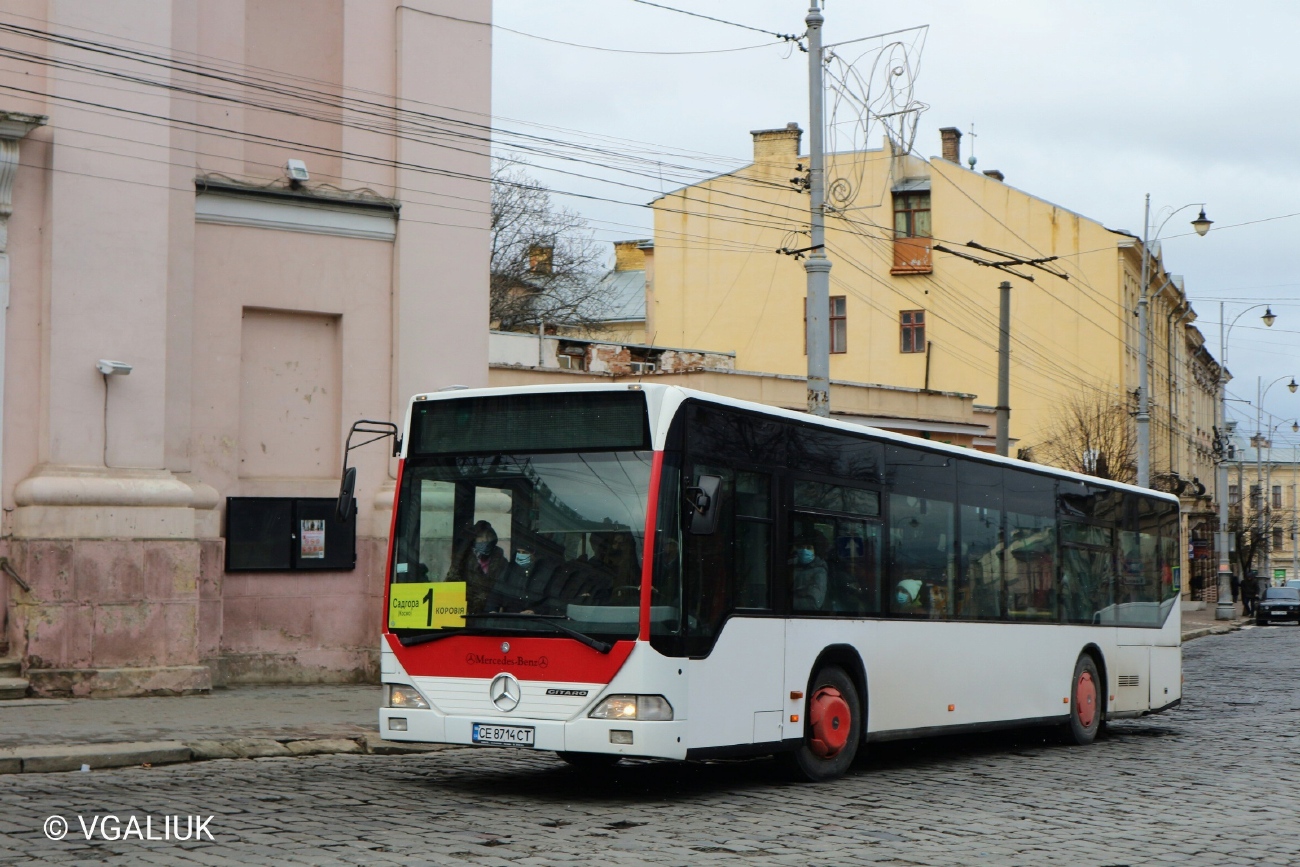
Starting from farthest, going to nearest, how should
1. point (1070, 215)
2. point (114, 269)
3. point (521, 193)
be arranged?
1. point (1070, 215)
2. point (521, 193)
3. point (114, 269)

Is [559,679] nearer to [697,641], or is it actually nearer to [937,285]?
[697,641]

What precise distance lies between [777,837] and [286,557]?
10.3 metres

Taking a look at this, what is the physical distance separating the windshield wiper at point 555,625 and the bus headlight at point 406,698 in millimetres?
667

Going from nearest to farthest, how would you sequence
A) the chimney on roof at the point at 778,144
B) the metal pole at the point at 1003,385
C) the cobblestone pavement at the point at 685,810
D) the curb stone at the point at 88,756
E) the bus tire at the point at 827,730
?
1. the cobblestone pavement at the point at 685,810
2. the curb stone at the point at 88,756
3. the bus tire at the point at 827,730
4. the metal pole at the point at 1003,385
5. the chimney on roof at the point at 778,144

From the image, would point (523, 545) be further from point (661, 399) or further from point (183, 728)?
point (183, 728)

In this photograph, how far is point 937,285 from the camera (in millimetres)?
51938

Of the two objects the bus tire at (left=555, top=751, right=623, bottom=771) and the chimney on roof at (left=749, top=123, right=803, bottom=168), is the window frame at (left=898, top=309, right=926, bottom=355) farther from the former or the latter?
the bus tire at (left=555, top=751, right=623, bottom=771)

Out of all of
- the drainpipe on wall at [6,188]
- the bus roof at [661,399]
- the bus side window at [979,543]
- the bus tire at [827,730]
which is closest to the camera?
the bus roof at [661,399]

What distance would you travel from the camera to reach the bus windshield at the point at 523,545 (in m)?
9.86

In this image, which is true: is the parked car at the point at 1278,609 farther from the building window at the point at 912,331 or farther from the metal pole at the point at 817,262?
the metal pole at the point at 817,262

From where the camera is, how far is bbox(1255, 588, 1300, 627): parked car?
183 ft

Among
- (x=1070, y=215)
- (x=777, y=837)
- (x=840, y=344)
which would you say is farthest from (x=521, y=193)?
(x=777, y=837)

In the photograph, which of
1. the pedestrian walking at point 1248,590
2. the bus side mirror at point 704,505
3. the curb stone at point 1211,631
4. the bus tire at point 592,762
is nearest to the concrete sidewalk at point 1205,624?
the curb stone at point 1211,631

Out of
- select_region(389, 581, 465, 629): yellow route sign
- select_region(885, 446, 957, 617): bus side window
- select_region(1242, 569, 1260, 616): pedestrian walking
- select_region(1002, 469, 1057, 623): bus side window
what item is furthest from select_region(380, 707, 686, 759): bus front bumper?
select_region(1242, 569, 1260, 616): pedestrian walking
